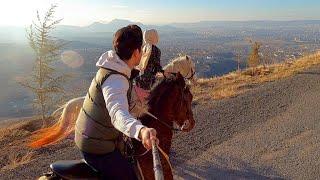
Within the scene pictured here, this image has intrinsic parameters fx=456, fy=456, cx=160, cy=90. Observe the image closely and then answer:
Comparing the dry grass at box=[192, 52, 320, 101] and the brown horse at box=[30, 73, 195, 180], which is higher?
the brown horse at box=[30, 73, 195, 180]

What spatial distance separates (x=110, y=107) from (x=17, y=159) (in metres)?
7.98

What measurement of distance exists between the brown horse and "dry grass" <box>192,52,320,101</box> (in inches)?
340

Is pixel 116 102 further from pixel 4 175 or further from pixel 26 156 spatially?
pixel 26 156

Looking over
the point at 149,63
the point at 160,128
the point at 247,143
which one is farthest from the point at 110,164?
the point at 247,143

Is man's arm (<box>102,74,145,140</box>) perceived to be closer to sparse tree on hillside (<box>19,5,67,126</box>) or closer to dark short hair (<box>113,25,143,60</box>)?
dark short hair (<box>113,25,143,60</box>)

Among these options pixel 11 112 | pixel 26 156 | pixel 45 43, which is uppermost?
pixel 45 43

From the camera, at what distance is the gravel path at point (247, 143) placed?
8867 mm

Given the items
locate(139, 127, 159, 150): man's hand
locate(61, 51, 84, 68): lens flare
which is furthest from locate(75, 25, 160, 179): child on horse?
locate(61, 51, 84, 68): lens flare

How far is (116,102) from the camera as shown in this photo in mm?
3281

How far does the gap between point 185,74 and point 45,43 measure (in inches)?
460

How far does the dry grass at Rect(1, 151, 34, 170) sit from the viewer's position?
9968mm

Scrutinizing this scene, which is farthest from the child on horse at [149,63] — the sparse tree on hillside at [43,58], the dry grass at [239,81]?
the sparse tree on hillside at [43,58]

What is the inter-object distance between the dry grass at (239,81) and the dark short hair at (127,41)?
36.3 ft

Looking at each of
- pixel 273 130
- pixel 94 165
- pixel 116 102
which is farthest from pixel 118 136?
pixel 273 130
